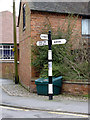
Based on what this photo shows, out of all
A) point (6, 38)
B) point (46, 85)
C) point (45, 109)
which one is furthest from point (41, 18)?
point (6, 38)

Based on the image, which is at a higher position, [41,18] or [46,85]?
[41,18]

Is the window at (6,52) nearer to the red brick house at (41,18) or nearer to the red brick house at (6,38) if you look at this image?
the red brick house at (6,38)

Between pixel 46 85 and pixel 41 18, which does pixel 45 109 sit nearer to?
pixel 46 85

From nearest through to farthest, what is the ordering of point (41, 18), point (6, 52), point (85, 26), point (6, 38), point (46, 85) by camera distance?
point (46, 85)
point (41, 18)
point (85, 26)
point (6, 52)
point (6, 38)

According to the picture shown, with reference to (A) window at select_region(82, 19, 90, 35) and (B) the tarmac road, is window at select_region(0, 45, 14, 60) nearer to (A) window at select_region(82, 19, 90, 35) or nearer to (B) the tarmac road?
(A) window at select_region(82, 19, 90, 35)

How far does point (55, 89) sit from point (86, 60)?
2.16 meters

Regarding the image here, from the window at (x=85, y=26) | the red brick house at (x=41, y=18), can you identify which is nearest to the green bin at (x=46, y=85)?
the red brick house at (x=41, y=18)

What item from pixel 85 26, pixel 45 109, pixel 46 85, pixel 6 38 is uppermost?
pixel 6 38

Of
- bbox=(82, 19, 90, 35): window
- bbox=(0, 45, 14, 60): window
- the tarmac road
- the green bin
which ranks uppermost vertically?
bbox=(82, 19, 90, 35): window

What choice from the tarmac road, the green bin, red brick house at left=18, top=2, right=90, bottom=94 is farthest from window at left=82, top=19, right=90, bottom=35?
the tarmac road

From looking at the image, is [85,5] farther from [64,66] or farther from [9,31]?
[9,31]

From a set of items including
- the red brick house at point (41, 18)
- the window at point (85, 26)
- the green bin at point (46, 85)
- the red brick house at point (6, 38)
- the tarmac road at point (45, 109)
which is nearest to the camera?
the tarmac road at point (45, 109)

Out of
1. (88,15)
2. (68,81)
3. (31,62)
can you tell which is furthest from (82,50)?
(88,15)

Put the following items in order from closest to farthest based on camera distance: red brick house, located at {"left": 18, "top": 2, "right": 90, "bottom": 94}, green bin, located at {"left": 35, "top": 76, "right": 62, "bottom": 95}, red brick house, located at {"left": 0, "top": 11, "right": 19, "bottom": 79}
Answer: green bin, located at {"left": 35, "top": 76, "right": 62, "bottom": 95} < red brick house, located at {"left": 18, "top": 2, "right": 90, "bottom": 94} < red brick house, located at {"left": 0, "top": 11, "right": 19, "bottom": 79}
